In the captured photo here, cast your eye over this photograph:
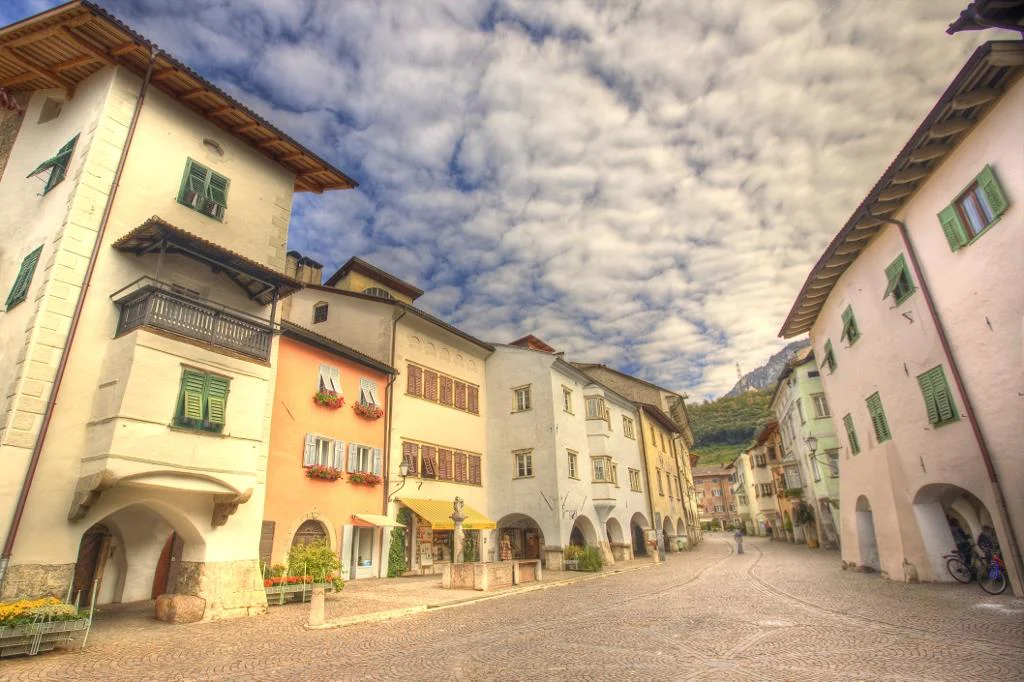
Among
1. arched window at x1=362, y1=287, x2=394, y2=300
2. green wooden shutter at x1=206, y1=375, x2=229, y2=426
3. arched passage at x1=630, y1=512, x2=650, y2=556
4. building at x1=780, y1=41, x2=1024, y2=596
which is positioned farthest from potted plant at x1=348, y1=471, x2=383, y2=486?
arched passage at x1=630, y1=512, x2=650, y2=556

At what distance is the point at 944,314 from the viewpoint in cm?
1295

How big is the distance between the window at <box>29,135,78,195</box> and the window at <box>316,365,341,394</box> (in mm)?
10067

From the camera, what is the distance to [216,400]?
41.6 ft

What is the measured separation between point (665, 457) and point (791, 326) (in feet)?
87.8

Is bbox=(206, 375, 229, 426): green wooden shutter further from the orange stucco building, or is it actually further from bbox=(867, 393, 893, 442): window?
bbox=(867, 393, 893, 442): window

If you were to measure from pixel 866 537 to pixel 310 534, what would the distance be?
20.4m

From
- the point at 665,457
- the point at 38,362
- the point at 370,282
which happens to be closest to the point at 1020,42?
the point at 38,362

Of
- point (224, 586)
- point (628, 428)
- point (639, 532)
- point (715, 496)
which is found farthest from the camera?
point (715, 496)

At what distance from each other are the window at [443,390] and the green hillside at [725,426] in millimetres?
100988

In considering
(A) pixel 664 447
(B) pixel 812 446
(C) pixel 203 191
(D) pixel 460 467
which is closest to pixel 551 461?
(D) pixel 460 467

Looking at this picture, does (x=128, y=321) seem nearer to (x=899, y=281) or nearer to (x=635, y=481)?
(x=899, y=281)

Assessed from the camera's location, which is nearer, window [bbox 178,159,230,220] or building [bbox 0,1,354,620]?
building [bbox 0,1,354,620]

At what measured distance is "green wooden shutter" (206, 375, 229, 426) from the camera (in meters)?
12.5

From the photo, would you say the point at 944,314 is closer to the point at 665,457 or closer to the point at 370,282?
the point at 370,282
